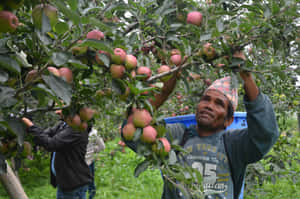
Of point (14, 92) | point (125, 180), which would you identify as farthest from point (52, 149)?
point (125, 180)

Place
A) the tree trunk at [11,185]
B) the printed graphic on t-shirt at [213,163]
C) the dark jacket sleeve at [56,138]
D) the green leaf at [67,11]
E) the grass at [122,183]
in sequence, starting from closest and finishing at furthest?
the green leaf at [67,11]
the tree trunk at [11,185]
the printed graphic on t-shirt at [213,163]
the dark jacket sleeve at [56,138]
the grass at [122,183]

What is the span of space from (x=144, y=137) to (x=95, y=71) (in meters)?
0.27

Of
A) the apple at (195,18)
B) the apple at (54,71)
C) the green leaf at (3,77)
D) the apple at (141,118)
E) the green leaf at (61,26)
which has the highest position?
the apple at (195,18)

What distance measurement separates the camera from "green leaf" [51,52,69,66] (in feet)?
2.06

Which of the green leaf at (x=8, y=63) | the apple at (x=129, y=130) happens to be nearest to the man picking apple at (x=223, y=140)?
the apple at (x=129, y=130)

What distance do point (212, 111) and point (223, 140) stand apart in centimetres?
Answer: 19

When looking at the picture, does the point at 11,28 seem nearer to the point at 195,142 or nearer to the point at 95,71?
the point at 95,71

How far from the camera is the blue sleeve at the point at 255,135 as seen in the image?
136 centimetres

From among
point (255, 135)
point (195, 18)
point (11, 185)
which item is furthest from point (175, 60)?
point (11, 185)

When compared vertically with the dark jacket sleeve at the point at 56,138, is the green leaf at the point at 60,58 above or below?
above

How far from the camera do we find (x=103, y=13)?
2.60ft

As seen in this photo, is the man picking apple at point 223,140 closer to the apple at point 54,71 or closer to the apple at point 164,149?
the apple at point 164,149

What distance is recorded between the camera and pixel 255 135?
146 centimetres

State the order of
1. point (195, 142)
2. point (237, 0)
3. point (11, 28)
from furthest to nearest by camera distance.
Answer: point (195, 142) < point (237, 0) < point (11, 28)
